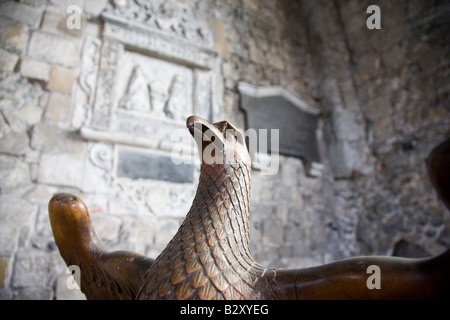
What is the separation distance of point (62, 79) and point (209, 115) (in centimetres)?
124

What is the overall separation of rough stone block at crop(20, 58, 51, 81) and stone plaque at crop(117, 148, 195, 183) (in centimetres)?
77

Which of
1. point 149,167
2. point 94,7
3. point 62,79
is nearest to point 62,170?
point 149,167

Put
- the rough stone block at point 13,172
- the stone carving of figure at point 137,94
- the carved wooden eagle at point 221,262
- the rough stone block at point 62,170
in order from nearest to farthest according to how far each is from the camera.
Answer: the carved wooden eagle at point 221,262 → the rough stone block at point 13,172 → the rough stone block at point 62,170 → the stone carving of figure at point 137,94

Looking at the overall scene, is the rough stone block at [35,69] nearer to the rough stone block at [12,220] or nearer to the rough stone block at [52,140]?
the rough stone block at [52,140]

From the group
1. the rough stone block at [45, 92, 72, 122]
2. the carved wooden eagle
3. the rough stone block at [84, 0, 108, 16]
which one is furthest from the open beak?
the rough stone block at [84, 0, 108, 16]

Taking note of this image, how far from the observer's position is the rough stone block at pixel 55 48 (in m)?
1.95

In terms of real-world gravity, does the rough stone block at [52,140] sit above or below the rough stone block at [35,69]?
below

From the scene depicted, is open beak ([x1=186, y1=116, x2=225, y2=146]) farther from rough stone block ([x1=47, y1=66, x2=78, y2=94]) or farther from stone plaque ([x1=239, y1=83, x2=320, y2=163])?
stone plaque ([x1=239, y1=83, x2=320, y2=163])

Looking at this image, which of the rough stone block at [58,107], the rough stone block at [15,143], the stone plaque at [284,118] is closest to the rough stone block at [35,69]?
the rough stone block at [58,107]

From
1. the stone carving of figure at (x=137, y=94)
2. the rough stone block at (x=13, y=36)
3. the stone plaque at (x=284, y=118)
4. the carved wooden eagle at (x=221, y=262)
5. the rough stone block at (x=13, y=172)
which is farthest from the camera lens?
the stone plaque at (x=284, y=118)

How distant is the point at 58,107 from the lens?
1.92 metres

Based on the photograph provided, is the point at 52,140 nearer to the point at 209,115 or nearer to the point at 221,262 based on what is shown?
the point at 209,115

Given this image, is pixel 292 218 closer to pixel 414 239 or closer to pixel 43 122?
pixel 414 239
